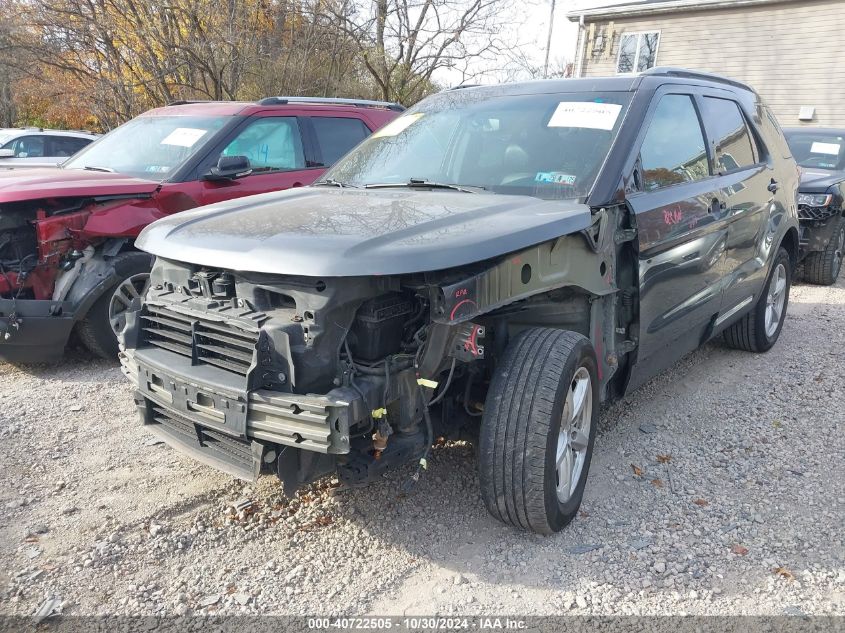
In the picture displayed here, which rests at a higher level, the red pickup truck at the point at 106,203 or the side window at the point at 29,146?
the side window at the point at 29,146

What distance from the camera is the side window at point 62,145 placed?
12.2 meters

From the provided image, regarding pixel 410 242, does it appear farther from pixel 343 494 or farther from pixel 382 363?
pixel 343 494

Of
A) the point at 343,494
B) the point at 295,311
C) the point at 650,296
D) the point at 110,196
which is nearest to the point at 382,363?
the point at 295,311

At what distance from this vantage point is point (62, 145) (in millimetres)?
12391

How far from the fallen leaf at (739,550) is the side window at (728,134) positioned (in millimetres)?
2322

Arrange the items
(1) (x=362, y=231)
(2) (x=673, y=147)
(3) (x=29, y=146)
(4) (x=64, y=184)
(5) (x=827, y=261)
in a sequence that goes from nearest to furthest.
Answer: (1) (x=362, y=231) < (2) (x=673, y=147) < (4) (x=64, y=184) < (5) (x=827, y=261) < (3) (x=29, y=146)

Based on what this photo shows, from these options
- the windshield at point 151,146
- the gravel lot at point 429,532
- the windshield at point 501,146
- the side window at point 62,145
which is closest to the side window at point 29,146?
the side window at point 62,145

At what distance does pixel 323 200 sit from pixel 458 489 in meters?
1.54

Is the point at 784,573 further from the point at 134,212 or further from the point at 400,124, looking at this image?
the point at 134,212

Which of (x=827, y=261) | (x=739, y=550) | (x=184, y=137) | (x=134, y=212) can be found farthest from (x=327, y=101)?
(x=827, y=261)

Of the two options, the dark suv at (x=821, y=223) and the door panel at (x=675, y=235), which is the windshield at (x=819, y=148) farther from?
the door panel at (x=675, y=235)

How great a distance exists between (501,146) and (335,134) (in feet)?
11.0

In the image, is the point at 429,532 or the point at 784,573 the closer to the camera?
the point at 784,573

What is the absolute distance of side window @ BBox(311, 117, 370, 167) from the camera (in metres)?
6.45
